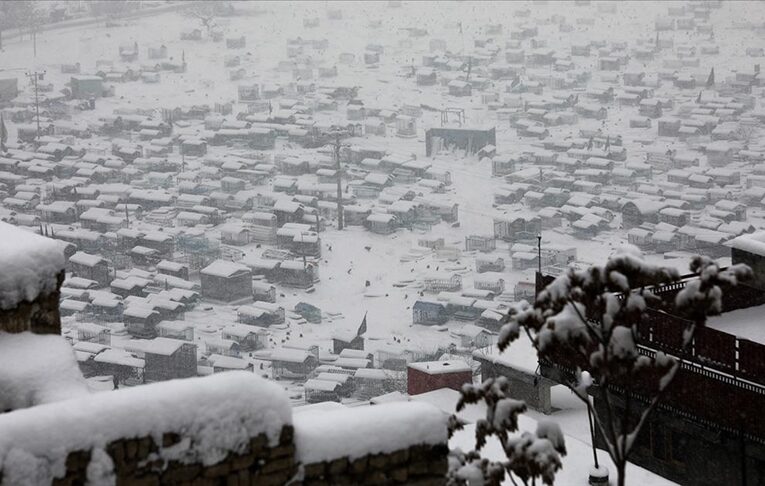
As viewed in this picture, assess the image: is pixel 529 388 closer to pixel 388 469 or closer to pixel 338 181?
pixel 388 469

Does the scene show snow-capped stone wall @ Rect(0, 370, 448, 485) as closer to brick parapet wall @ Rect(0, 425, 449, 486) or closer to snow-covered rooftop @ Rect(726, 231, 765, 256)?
brick parapet wall @ Rect(0, 425, 449, 486)

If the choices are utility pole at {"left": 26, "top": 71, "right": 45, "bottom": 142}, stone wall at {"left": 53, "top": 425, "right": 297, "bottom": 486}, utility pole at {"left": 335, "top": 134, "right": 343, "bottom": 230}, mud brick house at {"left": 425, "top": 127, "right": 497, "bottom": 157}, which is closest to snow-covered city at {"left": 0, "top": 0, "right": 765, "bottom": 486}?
stone wall at {"left": 53, "top": 425, "right": 297, "bottom": 486}

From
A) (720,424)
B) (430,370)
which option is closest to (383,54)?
(430,370)

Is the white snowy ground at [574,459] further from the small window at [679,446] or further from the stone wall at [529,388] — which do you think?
the stone wall at [529,388]

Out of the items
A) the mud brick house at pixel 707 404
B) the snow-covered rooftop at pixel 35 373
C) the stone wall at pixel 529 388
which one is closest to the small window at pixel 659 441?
the mud brick house at pixel 707 404

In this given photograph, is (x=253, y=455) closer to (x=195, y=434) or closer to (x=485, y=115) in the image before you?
(x=195, y=434)
